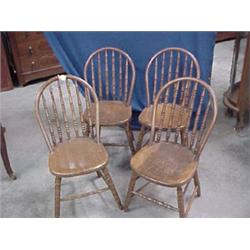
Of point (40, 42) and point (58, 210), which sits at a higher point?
point (40, 42)

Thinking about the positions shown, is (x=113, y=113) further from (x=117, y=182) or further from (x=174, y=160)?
(x=174, y=160)

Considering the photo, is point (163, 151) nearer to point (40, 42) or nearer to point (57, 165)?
point (57, 165)

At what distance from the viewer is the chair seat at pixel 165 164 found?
1.65m

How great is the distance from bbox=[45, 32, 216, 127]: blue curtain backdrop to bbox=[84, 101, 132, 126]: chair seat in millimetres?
362

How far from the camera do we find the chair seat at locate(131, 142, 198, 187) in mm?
1649

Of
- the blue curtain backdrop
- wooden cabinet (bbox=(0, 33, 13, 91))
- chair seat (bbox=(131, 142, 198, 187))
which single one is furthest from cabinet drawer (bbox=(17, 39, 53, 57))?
chair seat (bbox=(131, 142, 198, 187))

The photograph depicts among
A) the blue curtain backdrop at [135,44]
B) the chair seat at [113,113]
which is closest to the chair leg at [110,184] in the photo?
the chair seat at [113,113]

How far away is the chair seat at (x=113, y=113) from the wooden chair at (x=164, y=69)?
0.11 metres

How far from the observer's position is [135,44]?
236cm

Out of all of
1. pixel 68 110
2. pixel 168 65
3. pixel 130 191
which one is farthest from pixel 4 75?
pixel 130 191
